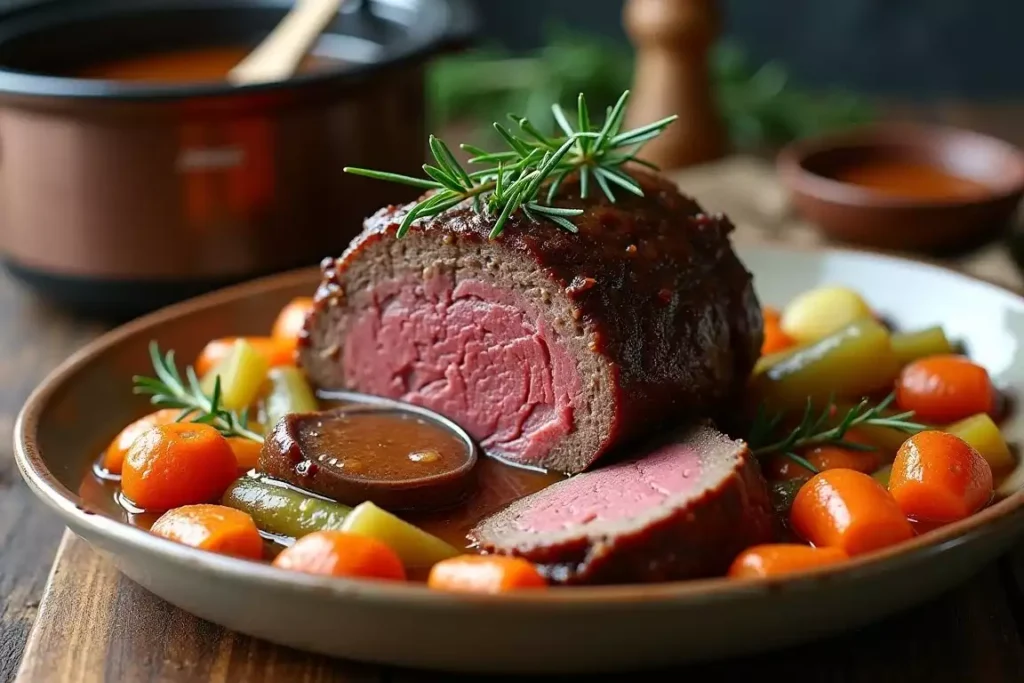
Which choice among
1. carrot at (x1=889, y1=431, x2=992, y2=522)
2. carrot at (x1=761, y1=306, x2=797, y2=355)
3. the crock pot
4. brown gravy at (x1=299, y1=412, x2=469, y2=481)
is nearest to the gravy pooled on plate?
brown gravy at (x1=299, y1=412, x2=469, y2=481)

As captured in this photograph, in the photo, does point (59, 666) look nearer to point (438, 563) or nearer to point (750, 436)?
point (438, 563)

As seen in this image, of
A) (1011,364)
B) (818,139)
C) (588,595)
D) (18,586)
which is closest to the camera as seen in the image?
(588,595)

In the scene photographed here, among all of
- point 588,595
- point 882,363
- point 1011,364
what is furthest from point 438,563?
point 1011,364

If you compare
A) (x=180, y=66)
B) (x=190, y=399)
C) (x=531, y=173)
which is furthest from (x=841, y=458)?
(x=180, y=66)

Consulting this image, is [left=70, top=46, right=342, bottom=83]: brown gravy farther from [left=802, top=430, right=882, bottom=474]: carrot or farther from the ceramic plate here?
[left=802, top=430, right=882, bottom=474]: carrot

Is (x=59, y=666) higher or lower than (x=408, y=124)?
lower

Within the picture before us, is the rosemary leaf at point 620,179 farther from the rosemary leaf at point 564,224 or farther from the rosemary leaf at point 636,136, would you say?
the rosemary leaf at point 564,224

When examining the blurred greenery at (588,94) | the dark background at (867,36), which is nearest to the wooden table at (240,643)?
the blurred greenery at (588,94)

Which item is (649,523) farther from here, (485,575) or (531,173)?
(531,173)
